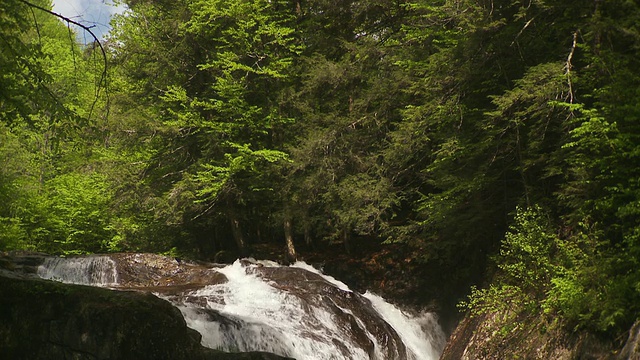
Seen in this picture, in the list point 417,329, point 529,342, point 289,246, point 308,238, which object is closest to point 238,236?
point 289,246

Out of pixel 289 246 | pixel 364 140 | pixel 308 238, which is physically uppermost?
pixel 364 140

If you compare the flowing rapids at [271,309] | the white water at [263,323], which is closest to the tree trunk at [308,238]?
the flowing rapids at [271,309]

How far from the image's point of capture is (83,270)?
536 inches

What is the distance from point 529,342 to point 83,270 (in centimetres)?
1079

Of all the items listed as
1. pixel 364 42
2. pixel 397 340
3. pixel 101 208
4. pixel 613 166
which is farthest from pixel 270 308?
pixel 101 208

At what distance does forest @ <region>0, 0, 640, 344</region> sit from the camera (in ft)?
22.6

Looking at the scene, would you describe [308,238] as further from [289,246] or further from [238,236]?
[238,236]

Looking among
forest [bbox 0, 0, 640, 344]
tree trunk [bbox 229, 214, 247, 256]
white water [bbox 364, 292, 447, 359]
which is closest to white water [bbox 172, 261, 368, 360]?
white water [bbox 364, 292, 447, 359]

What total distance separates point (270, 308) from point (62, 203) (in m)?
12.3

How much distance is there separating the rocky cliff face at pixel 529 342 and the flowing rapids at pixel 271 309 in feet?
5.89

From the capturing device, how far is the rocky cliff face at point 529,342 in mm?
6129

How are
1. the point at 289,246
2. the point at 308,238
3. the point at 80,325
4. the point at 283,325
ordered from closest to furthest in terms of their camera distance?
the point at 80,325
the point at 283,325
the point at 289,246
the point at 308,238

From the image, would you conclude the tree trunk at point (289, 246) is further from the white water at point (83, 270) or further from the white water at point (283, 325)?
the white water at point (83, 270)

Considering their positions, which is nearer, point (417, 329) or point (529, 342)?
point (529, 342)
